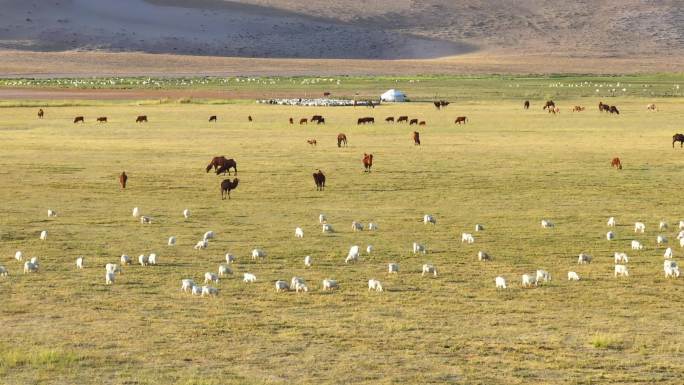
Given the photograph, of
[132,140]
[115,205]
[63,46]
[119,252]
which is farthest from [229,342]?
[63,46]

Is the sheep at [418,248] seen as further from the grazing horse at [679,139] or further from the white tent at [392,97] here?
the white tent at [392,97]

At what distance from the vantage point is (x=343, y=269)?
69.3 feet

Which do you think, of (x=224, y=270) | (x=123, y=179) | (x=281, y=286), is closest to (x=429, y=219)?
(x=224, y=270)

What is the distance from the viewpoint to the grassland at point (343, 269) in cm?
1509

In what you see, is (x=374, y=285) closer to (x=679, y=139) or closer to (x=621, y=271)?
(x=621, y=271)

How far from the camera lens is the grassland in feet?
49.5

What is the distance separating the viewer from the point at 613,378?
14.4 meters

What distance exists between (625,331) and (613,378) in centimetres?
230

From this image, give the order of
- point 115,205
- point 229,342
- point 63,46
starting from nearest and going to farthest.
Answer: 1. point 229,342
2. point 115,205
3. point 63,46

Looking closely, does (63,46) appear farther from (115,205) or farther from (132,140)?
(115,205)

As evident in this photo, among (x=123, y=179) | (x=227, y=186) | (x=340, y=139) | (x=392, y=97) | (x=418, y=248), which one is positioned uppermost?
(x=418, y=248)

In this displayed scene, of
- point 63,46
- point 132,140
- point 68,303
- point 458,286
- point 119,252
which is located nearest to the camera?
point 68,303

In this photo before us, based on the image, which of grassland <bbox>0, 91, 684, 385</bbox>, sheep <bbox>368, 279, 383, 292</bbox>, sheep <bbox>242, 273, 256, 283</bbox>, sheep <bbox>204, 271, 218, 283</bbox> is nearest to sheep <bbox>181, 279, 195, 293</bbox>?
grassland <bbox>0, 91, 684, 385</bbox>

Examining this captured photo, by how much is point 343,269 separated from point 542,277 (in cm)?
351
